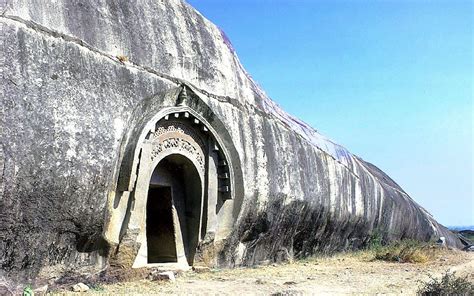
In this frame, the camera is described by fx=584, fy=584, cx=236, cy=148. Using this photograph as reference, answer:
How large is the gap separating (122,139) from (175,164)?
1.71 m

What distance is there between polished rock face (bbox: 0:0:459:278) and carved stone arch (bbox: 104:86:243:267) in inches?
0.9

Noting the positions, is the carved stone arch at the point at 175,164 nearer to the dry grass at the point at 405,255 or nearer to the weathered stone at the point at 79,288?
the weathered stone at the point at 79,288

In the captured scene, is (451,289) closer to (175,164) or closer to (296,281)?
(296,281)

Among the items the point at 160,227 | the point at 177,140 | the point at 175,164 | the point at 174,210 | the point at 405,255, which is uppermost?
the point at 177,140

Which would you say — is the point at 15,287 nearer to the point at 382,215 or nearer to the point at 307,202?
the point at 307,202

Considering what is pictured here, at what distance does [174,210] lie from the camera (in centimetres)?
928

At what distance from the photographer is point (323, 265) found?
1204 cm

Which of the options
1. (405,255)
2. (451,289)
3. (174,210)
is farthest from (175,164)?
(405,255)

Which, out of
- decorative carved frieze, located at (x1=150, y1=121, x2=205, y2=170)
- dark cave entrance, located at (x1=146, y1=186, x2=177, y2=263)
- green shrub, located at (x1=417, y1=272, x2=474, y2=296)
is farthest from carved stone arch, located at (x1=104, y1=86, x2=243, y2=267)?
green shrub, located at (x1=417, y1=272, x2=474, y2=296)

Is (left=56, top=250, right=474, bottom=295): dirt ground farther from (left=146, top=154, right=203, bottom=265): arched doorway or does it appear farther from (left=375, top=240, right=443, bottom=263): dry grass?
(left=375, top=240, right=443, bottom=263): dry grass

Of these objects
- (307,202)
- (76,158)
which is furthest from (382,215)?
(76,158)

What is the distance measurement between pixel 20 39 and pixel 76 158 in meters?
1.49

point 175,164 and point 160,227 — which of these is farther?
point 160,227

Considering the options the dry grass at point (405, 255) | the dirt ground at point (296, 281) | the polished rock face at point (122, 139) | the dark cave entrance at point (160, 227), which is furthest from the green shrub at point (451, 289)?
the dry grass at point (405, 255)
